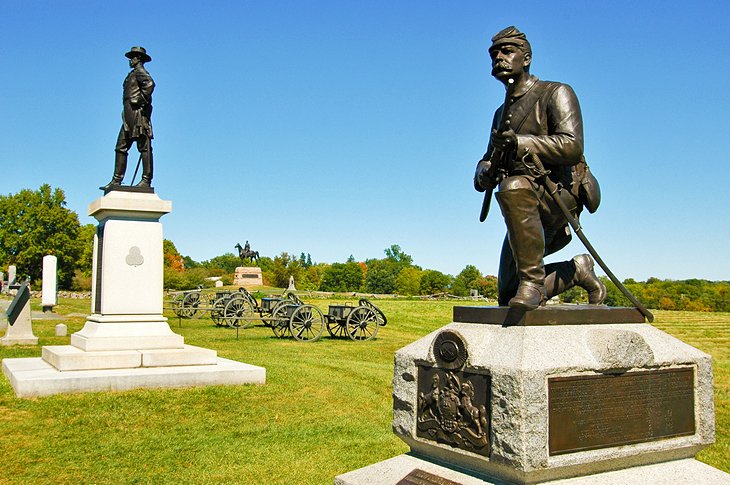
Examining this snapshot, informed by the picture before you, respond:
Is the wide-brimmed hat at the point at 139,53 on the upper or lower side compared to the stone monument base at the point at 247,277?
upper

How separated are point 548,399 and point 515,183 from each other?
4.11 ft

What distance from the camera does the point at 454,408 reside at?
3.77 meters

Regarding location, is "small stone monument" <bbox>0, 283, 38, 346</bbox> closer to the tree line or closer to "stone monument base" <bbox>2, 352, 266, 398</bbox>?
"stone monument base" <bbox>2, 352, 266, 398</bbox>

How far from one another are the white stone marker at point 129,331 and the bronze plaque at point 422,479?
17.5 ft

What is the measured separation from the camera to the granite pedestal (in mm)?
3486

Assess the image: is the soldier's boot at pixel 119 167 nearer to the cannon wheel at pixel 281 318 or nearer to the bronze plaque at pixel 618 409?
the cannon wheel at pixel 281 318

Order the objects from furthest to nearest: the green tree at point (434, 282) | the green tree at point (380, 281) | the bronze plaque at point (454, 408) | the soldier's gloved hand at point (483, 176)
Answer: the green tree at point (380, 281) < the green tree at point (434, 282) < the soldier's gloved hand at point (483, 176) < the bronze plaque at point (454, 408)

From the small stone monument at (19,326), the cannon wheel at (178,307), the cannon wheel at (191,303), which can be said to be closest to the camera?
the small stone monument at (19,326)

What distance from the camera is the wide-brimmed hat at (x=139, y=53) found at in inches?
416

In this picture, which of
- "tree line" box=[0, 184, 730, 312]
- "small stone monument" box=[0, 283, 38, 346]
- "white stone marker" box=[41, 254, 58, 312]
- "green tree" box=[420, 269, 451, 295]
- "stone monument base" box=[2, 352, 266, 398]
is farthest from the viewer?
"green tree" box=[420, 269, 451, 295]

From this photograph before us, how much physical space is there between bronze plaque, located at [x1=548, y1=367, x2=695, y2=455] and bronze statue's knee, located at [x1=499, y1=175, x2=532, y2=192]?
1.12m

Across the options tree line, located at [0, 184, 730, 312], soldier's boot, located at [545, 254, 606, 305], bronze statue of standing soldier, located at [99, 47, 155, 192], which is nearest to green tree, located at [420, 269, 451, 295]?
tree line, located at [0, 184, 730, 312]

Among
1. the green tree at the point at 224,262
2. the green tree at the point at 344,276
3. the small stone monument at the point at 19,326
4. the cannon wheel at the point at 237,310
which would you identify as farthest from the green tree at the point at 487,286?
the green tree at the point at 224,262

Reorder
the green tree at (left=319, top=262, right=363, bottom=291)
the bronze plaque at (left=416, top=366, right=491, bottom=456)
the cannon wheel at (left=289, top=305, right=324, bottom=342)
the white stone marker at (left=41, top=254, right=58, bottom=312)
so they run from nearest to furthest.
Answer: the bronze plaque at (left=416, top=366, right=491, bottom=456) → the cannon wheel at (left=289, top=305, right=324, bottom=342) → the white stone marker at (left=41, top=254, right=58, bottom=312) → the green tree at (left=319, top=262, right=363, bottom=291)
